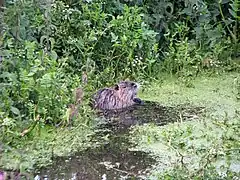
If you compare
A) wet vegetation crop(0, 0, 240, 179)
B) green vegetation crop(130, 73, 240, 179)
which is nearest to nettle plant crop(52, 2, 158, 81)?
wet vegetation crop(0, 0, 240, 179)

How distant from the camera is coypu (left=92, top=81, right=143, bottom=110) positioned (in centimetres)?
527

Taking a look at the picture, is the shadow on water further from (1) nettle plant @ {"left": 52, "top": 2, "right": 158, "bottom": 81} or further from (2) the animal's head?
(1) nettle plant @ {"left": 52, "top": 2, "right": 158, "bottom": 81}

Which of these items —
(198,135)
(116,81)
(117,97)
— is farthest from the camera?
(116,81)

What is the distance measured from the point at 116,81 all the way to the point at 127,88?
Answer: 46 centimetres

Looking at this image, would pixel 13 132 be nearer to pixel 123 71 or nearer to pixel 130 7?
pixel 123 71

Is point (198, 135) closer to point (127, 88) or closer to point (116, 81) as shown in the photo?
point (127, 88)

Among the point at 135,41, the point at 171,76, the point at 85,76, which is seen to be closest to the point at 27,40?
the point at 85,76

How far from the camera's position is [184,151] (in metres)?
4.38

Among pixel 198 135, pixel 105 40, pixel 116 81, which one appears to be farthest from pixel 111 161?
pixel 105 40

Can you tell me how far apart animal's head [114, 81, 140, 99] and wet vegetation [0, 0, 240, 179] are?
130 millimetres

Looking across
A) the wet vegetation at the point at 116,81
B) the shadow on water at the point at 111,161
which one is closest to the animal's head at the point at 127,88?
the wet vegetation at the point at 116,81

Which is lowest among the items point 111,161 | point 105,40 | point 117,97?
point 111,161

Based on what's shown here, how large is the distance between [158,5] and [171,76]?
0.81m

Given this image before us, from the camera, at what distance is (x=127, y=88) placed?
5.36 metres
